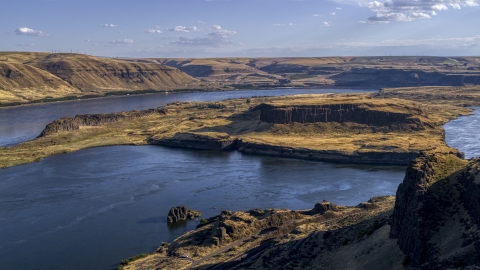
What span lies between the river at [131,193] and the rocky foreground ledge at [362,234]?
5.21 meters

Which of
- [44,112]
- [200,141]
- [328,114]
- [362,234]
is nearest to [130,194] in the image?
[362,234]

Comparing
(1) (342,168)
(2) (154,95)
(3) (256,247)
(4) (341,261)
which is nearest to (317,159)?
(1) (342,168)

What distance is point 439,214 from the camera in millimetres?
25766

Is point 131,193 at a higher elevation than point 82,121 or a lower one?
lower

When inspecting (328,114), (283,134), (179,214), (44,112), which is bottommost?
(179,214)

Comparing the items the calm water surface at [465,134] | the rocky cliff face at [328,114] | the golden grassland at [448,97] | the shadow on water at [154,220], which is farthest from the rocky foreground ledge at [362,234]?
the golden grassland at [448,97]

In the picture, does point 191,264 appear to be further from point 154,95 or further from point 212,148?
point 154,95

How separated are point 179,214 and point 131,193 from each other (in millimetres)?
10133

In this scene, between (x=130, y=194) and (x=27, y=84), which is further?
(x=27, y=84)

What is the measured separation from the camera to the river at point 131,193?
1550 inches

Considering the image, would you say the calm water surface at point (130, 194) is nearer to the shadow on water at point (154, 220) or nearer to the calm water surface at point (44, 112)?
the shadow on water at point (154, 220)

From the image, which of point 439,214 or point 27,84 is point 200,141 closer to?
point 439,214

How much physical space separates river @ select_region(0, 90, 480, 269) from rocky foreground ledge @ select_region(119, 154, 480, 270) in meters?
5.21

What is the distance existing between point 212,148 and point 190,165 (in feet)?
41.9
